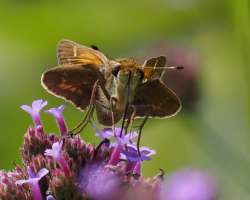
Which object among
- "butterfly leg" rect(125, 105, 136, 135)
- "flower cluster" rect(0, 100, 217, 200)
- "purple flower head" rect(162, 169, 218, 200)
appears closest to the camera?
"flower cluster" rect(0, 100, 217, 200)

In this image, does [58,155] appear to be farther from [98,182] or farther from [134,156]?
[134,156]

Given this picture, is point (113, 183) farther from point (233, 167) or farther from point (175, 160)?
point (175, 160)

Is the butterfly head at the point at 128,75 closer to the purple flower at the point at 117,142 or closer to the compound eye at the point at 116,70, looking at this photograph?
the compound eye at the point at 116,70

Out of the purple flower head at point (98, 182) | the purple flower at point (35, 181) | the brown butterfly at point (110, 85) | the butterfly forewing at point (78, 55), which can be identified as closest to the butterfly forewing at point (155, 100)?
the brown butterfly at point (110, 85)

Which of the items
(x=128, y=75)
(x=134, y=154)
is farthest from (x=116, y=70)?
(x=134, y=154)

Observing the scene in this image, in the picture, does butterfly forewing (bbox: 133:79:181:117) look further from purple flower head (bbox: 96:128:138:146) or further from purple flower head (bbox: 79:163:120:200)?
purple flower head (bbox: 79:163:120:200)

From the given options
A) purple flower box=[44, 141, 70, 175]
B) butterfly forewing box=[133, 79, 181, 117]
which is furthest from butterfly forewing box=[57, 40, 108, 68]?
purple flower box=[44, 141, 70, 175]
